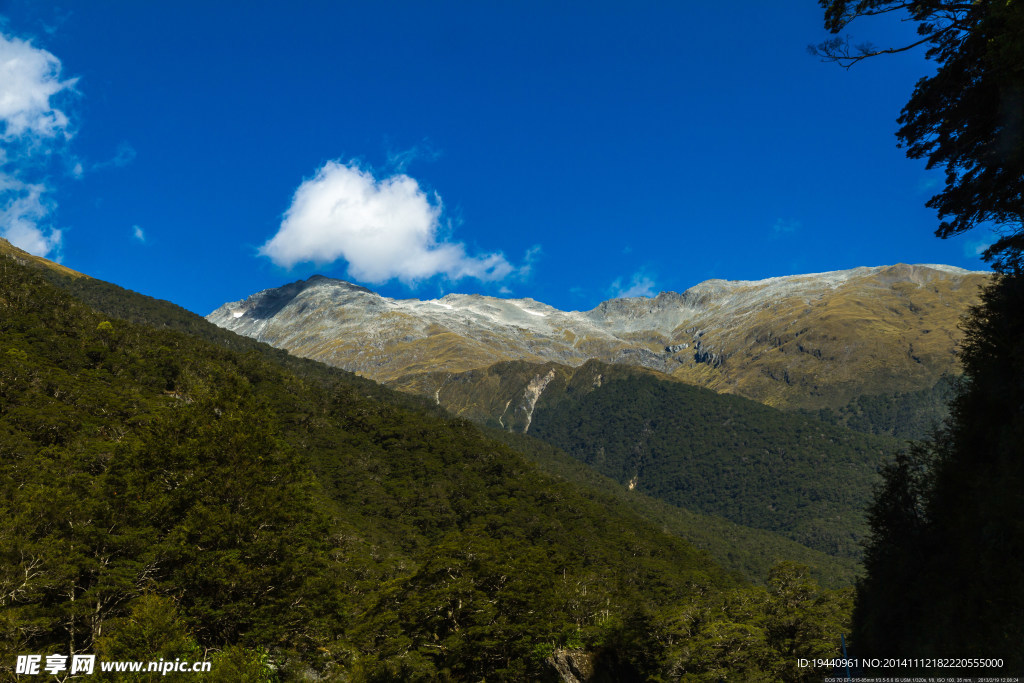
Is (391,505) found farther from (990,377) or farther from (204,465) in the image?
(990,377)

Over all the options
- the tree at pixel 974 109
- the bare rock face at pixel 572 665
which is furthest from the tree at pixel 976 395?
the bare rock face at pixel 572 665

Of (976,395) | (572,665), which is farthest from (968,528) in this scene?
(572,665)

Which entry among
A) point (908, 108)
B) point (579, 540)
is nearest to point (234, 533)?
point (908, 108)

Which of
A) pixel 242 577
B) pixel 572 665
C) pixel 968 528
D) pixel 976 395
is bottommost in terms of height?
pixel 572 665

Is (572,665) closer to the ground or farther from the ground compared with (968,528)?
closer to the ground

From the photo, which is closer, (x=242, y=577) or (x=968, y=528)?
(x=968, y=528)

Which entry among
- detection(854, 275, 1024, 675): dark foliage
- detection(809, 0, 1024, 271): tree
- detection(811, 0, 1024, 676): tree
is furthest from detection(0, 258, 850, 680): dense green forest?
detection(809, 0, 1024, 271): tree

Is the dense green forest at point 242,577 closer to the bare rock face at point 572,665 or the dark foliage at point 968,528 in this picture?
the bare rock face at point 572,665

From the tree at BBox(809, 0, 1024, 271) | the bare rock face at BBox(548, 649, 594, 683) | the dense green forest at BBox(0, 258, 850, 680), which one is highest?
the tree at BBox(809, 0, 1024, 271)

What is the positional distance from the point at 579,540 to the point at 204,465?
3967 inches

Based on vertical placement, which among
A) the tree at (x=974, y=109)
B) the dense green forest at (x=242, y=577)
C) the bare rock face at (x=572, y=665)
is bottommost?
the bare rock face at (x=572, y=665)

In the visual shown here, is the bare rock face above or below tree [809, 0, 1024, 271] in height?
below

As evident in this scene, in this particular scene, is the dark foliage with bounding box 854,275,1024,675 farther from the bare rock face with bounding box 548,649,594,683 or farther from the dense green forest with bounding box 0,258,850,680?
the bare rock face with bounding box 548,649,594,683

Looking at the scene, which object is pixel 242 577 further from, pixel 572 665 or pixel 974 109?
pixel 974 109
